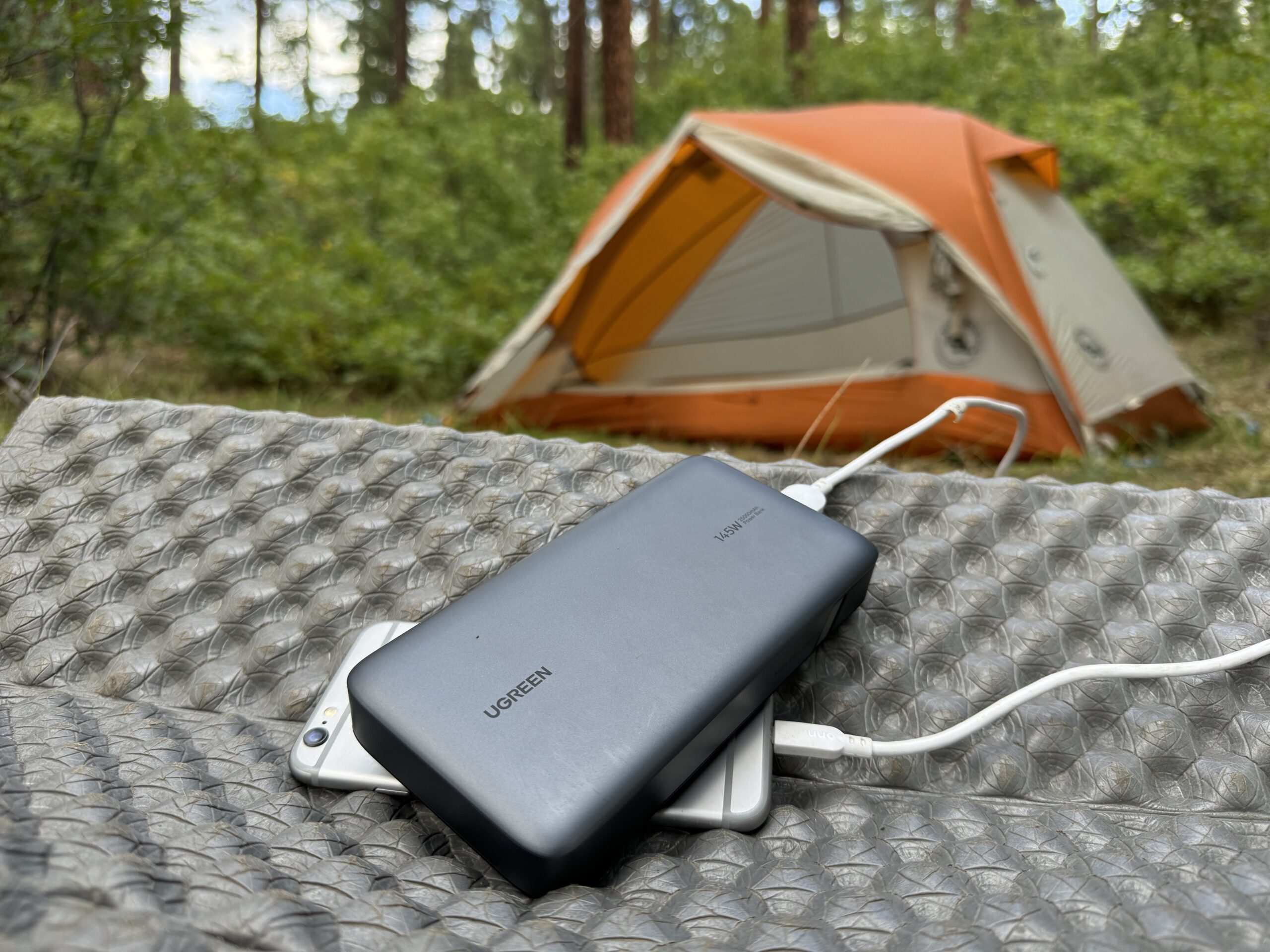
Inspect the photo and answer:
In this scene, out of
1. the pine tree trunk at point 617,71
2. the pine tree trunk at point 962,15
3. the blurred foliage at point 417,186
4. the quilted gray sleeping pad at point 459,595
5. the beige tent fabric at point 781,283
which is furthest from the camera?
the pine tree trunk at point 962,15

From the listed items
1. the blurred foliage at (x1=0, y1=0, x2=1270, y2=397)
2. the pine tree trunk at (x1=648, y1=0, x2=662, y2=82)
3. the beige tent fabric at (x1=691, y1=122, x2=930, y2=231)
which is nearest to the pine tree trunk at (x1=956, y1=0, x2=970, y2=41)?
the blurred foliage at (x1=0, y1=0, x2=1270, y2=397)

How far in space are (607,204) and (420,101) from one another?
3951mm

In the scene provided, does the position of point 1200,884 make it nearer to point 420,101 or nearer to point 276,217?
point 276,217

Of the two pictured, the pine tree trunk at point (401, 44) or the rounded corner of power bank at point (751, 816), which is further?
the pine tree trunk at point (401, 44)

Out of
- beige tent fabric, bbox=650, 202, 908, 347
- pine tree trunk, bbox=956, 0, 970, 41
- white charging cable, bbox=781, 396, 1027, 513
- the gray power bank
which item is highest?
pine tree trunk, bbox=956, 0, 970, 41

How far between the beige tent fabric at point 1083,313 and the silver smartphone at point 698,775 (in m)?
2.33

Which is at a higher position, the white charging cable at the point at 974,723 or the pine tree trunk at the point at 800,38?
the pine tree trunk at the point at 800,38

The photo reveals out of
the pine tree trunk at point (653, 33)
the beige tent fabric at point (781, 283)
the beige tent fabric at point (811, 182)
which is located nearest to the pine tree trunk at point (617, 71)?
the beige tent fabric at point (781, 283)

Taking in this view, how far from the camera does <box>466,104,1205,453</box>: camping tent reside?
2.55 metres

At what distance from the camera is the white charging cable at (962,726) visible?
63cm

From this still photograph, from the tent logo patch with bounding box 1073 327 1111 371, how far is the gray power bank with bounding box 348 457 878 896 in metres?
2.31

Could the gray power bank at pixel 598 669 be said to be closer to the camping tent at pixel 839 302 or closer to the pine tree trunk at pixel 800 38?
the camping tent at pixel 839 302

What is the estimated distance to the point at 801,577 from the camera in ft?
2.11

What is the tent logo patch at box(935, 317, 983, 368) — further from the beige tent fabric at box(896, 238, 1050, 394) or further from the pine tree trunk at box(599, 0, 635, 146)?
the pine tree trunk at box(599, 0, 635, 146)
